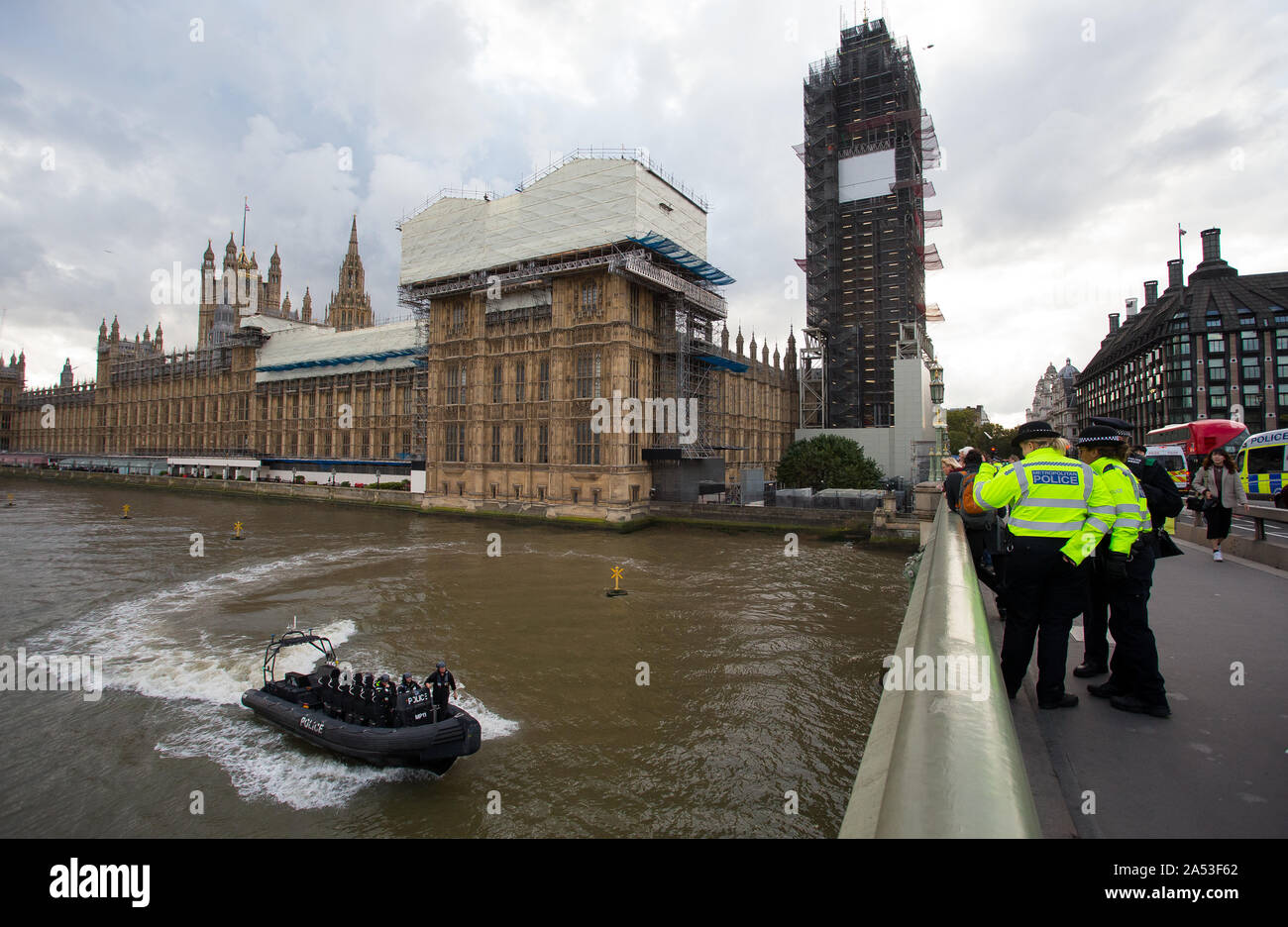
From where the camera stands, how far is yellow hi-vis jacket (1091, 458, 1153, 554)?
4645mm

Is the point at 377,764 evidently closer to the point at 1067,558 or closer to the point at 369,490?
the point at 1067,558

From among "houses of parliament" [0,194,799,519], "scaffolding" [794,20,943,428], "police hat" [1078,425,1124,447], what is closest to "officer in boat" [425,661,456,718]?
"police hat" [1078,425,1124,447]

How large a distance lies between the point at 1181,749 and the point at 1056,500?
5.36ft

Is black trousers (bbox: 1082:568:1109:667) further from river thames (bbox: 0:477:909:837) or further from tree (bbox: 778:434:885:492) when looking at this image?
tree (bbox: 778:434:885:492)

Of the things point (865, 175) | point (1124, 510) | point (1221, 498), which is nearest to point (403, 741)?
point (1124, 510)

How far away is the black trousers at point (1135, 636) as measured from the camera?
4.18 meters

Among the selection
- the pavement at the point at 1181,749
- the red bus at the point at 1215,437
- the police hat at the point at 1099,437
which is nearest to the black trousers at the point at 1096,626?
the pavement at the point at 1181,749

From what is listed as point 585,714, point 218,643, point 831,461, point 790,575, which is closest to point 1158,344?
point 831,461

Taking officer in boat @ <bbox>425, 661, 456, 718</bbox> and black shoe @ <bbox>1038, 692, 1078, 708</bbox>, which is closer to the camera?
Answer: black shoe @ <bbox>1038, 692, 1078, 708</bbox>

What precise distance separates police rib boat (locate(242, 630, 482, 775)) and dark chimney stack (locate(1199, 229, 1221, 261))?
9556 cm

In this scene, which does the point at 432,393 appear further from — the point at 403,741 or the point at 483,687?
the point at 403,741

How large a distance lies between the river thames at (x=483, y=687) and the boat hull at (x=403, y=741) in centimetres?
38

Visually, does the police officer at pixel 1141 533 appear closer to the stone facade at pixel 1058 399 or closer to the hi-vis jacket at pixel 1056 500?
the hi-vis jacket at pixel 1056 500
